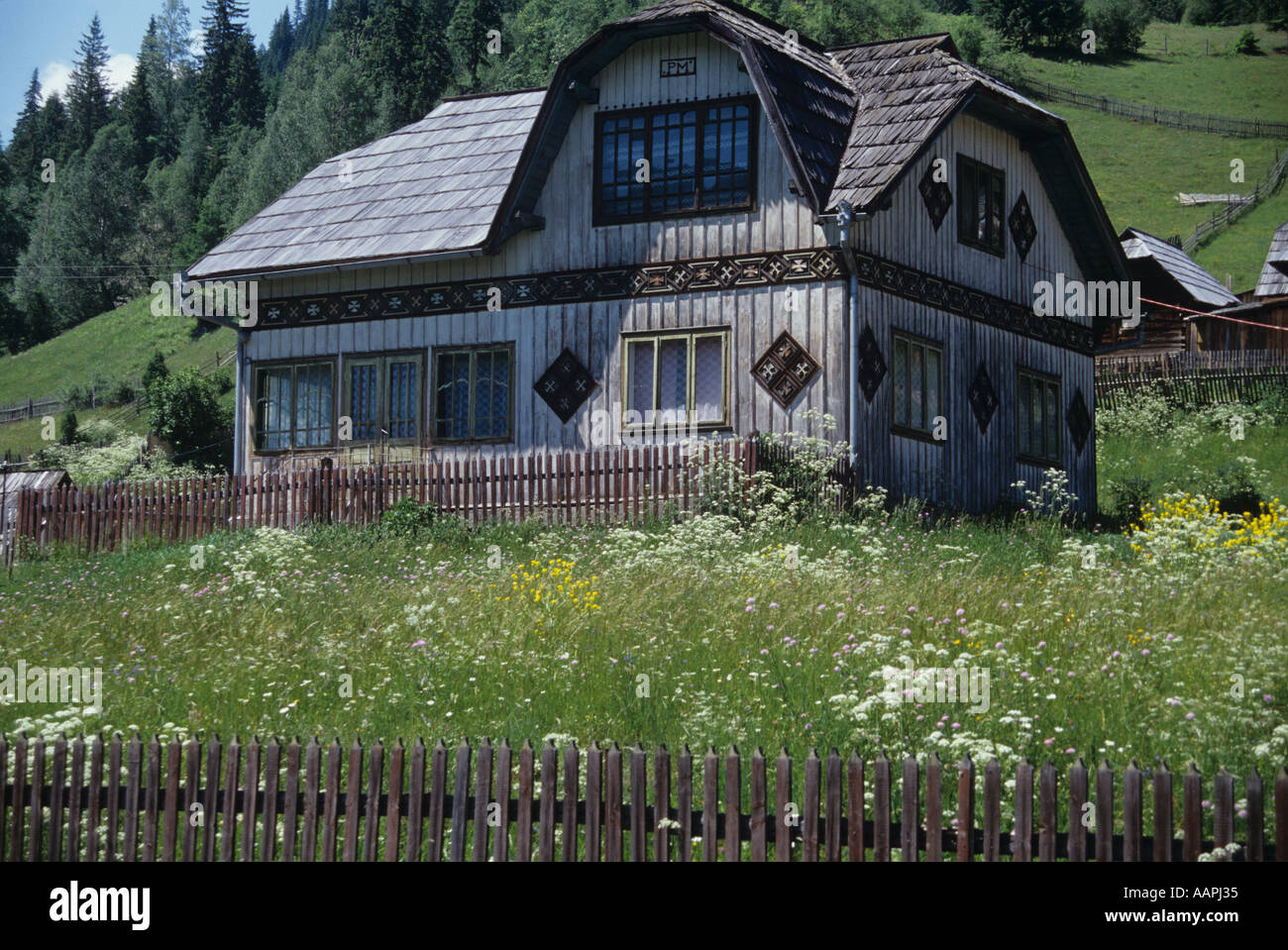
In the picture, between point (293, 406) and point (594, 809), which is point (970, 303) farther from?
point (594, 809)

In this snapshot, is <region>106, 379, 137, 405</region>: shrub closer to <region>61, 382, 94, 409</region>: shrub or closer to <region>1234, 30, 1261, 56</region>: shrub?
<region>61, 382, 94, 409</region>: shrub

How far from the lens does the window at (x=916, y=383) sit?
2342cm

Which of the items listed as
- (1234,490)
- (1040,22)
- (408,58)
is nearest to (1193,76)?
(1040,22)

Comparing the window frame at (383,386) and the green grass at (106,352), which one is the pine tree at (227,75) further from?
the window frame at (383,386)

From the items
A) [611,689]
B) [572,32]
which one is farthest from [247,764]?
[572,32]

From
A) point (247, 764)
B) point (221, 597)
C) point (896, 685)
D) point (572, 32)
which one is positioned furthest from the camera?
point (572, 32)

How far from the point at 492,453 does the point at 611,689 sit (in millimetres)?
13040

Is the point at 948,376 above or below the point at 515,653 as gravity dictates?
above

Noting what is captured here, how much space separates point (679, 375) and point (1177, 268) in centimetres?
2926

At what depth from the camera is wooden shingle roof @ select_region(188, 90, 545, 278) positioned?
2550 centimetres

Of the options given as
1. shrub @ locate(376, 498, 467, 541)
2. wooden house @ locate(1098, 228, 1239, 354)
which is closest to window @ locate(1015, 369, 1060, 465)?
shrub @ locate(376, 498, 467, 541)
